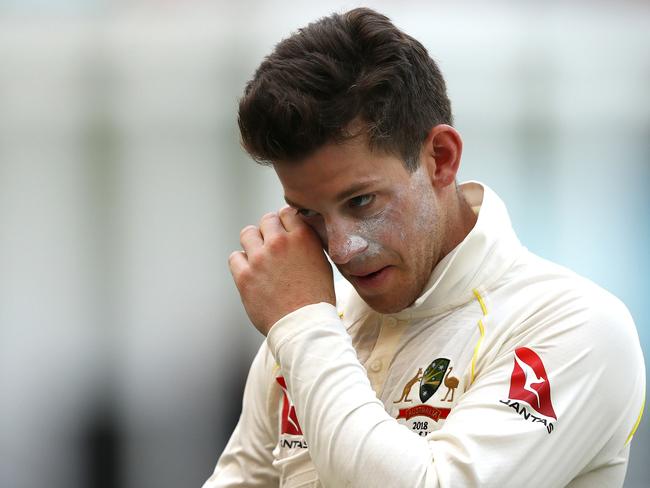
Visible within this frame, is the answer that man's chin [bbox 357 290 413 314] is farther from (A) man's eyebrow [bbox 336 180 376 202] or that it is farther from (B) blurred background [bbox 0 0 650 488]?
(B) blurred background [bbox 0 0 650 488]

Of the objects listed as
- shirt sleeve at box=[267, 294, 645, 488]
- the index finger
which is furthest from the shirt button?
the index finger

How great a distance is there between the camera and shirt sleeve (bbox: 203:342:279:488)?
2242mm

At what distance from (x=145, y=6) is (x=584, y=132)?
3.00 metres

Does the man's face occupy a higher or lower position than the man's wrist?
higher

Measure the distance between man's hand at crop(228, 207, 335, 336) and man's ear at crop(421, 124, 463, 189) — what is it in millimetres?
291

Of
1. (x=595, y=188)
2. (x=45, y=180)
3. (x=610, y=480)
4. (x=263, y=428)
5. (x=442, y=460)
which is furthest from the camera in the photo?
(x=595, y=188)

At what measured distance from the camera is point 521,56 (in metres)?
6.45

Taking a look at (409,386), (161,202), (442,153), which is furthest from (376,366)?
(161,202)

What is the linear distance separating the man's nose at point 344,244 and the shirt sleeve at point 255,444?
39 cm

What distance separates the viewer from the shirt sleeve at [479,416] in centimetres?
167

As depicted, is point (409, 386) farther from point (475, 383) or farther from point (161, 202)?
point (161, 202)

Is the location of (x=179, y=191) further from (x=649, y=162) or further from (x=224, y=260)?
(x=649, y=162)

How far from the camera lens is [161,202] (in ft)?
19.4

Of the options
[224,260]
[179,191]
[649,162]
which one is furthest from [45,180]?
[649,162]
